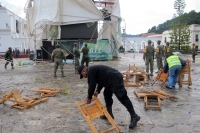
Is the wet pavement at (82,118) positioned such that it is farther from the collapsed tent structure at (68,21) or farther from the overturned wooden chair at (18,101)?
the collapsed tent structure at (68,21)

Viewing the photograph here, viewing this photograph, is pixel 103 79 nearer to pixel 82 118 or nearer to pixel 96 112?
pixel 96 112

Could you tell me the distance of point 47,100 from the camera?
22.6ft

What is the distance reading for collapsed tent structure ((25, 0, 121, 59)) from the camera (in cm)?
2095

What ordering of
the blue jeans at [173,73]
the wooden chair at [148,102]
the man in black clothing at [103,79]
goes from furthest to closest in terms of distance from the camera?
1. the blue jeans at [173,73]
2. the wooden chair at [148,102]
3. the man in black clothing at [103,79]

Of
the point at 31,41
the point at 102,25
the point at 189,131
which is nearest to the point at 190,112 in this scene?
the point at 189,131

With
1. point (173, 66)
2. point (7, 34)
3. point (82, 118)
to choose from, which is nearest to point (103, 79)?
point (82, 118)

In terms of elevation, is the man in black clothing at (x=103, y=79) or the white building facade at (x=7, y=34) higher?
the white building facade at (x=7, y=34)

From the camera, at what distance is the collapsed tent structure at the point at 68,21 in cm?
2095

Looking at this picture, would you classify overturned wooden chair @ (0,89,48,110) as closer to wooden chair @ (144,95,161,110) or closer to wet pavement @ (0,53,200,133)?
wet pavement @ (0,53,200,133)

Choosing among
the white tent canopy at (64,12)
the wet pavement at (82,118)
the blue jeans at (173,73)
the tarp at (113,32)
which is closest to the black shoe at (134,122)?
the wet pavement at (82,118)

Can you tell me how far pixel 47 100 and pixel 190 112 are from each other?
13.8ft

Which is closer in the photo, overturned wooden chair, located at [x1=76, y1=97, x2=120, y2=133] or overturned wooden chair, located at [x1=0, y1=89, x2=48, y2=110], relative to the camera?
overturned wooden chair, located at [x1=76, y1=97, x2=120, y2=133]

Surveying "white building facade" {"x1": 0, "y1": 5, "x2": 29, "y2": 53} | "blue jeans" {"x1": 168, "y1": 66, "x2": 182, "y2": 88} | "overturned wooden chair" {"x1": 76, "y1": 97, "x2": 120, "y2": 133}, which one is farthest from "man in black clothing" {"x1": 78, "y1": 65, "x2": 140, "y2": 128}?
"white building facade" {"x1": 0, "y1": 5, "x2": 29, "y2": 53}

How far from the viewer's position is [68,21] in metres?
21.3
